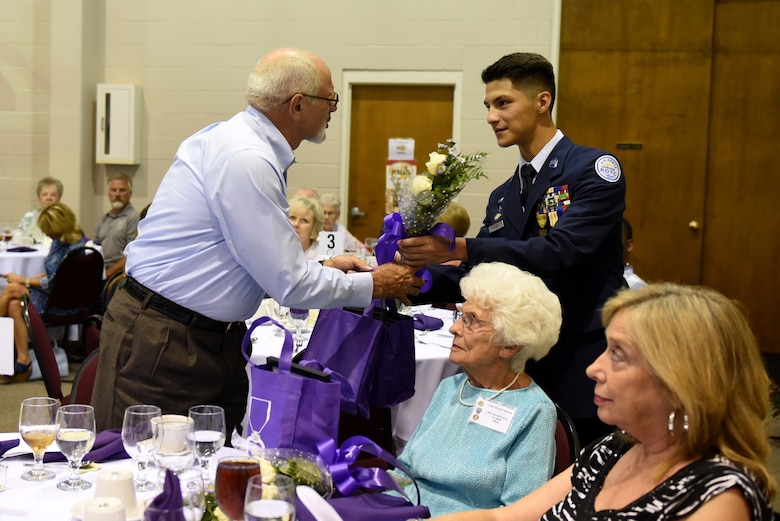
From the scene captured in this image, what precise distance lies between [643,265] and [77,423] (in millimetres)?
7083

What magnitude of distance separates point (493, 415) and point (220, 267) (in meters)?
0.84

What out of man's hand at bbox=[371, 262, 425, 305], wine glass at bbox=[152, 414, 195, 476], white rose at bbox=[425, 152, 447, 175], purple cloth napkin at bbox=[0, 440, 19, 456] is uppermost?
white rose at bbox=[425, 152, 447, 175]

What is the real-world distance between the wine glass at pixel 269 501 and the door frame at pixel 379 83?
725 centimetres

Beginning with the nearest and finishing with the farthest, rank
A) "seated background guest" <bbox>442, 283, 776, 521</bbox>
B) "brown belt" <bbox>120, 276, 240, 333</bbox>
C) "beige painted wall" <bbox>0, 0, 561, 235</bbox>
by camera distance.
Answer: "seated background guest" <bbox>442, 283, 776, 521</bbox> → "brown belt" <bbox>120, 276, 240, 333</bbox> → "beige painted wall" <bbox>0, 0, 561, 235</bbox>

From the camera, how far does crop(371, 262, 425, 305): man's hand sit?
8.04ft

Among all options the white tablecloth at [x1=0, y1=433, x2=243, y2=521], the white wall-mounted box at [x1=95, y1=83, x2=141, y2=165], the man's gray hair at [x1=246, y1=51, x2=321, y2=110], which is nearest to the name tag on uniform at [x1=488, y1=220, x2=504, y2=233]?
the man's gray hair at [x1=246, y1=51, x2=321, y2=110]

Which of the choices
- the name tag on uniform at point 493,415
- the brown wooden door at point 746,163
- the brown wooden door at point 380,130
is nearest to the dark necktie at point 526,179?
the name tag on uniform at point 493,415

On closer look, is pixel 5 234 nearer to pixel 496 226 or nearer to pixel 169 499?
pixel 496 226

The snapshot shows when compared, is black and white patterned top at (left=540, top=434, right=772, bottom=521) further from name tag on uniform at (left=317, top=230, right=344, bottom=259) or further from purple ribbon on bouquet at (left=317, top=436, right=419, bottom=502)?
name tag on uniform at (left=317, top=230, right=344, bottom=259)

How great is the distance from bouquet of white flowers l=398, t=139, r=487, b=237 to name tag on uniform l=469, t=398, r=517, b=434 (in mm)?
578

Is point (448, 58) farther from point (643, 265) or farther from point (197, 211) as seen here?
point (197, 211)

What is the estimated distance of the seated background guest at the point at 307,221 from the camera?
566cm

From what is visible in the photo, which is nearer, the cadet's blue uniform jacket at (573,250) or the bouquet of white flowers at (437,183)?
the bouquet of white flowers at (437,183)

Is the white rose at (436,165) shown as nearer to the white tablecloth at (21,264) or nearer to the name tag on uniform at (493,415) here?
the name tag on uniform at (493,415)
